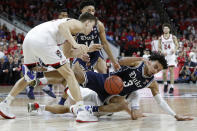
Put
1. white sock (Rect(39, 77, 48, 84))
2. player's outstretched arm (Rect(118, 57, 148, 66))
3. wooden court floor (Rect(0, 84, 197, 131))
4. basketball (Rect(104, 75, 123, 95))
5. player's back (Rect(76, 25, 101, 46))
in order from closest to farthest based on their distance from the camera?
wooden court floor (Rect(0, 84, 197, 131)) → basketball (Rect(104, 75, 123, 95)) → player's outstretched arm (Rect(118, 57, 148, 66)) → white sock (Rect(39, 77, 48, 84)) → player's back (Rect(76, 25, 101, 46))

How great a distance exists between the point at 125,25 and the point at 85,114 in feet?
54.9

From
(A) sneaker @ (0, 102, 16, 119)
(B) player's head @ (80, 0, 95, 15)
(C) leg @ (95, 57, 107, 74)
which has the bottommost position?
(A) sneaker @ (0, 102, 16, 119)

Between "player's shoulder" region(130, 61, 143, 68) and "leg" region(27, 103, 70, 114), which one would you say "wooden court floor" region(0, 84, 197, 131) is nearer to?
"leg" region(27, 103, 70, 114)

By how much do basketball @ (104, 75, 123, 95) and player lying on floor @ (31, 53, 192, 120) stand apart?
15 cm

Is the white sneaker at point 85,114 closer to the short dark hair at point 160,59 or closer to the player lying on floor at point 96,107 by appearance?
the player lying on floor at point 96,107

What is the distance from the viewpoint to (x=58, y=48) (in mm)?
4848

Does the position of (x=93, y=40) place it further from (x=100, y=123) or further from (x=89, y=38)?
(x=100, y=123)

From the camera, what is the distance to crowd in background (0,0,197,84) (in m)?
14.4

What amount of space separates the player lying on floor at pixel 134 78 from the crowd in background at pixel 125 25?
338 inches

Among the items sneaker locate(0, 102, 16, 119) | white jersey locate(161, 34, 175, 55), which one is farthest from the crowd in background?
sneaker locate(0, 102, 16, 119)

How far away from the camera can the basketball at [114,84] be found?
15.5 ft

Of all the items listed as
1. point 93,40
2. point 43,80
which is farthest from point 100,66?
point 43,80

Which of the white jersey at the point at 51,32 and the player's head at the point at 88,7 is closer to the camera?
the white jersey at the point at 51,32

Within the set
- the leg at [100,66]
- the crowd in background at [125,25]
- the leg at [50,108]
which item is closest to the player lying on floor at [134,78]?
the leg at [50,108]
